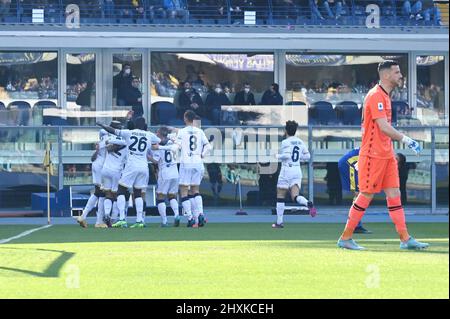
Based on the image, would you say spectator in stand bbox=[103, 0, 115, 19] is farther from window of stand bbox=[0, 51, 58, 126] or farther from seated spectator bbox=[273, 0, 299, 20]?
seated spectator bbox=[273, 0, 299, 20]

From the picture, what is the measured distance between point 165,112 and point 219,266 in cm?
1792

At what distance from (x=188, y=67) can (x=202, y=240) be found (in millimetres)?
15735

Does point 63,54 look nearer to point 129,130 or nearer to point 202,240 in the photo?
point 129,130

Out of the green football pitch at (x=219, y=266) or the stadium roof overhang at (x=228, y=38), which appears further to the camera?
the stadium roof overhang at (x=228, y=38)

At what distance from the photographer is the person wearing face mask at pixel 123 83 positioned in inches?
1235

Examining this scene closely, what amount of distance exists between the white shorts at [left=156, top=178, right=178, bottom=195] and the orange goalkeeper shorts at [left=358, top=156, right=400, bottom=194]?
8306mm

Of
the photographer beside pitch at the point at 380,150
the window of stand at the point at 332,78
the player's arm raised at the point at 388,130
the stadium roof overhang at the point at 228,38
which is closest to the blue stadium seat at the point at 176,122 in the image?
the stadium roof overhang at the point at 228,38

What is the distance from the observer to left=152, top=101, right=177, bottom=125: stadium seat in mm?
30125

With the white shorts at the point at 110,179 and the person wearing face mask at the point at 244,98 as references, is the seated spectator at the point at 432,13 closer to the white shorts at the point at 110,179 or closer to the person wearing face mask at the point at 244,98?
the person wearing face mask at the point at 244,98

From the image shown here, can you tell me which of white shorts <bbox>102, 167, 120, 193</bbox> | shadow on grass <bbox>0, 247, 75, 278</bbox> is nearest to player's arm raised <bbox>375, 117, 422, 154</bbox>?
shadow on grass <bbox>0, 247, 75, 278</bbox>

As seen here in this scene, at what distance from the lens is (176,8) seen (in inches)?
1241

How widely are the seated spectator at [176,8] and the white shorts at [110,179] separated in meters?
10.0

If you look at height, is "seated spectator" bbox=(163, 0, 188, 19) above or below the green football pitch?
above

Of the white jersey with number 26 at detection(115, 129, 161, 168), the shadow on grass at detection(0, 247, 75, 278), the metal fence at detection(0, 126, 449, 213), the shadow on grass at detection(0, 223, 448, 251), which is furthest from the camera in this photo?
the metal fence at detection(0, 126, 449, 213)
